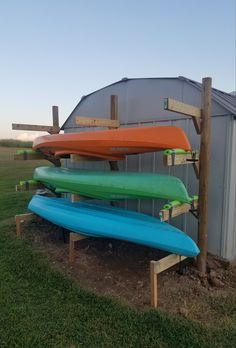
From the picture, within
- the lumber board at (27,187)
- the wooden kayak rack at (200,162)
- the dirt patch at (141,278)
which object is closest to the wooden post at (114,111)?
the dirt patch at (141,278)

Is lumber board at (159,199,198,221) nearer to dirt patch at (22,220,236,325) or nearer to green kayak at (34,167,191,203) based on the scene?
green kayak at (34,167,191,203)

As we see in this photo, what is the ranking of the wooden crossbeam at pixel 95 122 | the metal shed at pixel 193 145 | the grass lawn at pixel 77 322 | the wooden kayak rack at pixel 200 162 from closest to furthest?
the grass lawn at pixel 77 322
the wooden kayak rack at pixel 200 162
the metal shed at pixel 193 145
the wooden crossbeam at pixel 95 122

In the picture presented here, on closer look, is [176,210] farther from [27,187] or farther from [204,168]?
[27,187]

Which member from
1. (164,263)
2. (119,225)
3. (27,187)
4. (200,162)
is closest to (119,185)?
(119,225)

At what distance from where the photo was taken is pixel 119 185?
4008mm

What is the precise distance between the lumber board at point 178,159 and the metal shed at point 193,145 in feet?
1.65

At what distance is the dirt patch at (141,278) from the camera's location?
300 cm

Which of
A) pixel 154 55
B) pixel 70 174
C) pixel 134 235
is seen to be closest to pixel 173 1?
pixel 154 55

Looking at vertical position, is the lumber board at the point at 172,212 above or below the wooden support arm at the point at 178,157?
below

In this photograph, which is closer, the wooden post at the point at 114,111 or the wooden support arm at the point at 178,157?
the wooden support arm at the point at 178,157

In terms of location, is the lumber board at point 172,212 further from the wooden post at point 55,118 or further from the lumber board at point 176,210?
the wooden post at point 55,118

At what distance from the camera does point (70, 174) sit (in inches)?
195

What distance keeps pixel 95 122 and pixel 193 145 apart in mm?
1672

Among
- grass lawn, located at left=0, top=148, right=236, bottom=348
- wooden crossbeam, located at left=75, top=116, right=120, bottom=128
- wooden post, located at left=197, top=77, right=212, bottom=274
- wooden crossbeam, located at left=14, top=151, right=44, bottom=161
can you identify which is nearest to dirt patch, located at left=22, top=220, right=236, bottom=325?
grass lawn, located at left=0, top=148, right=236, bottom=348
